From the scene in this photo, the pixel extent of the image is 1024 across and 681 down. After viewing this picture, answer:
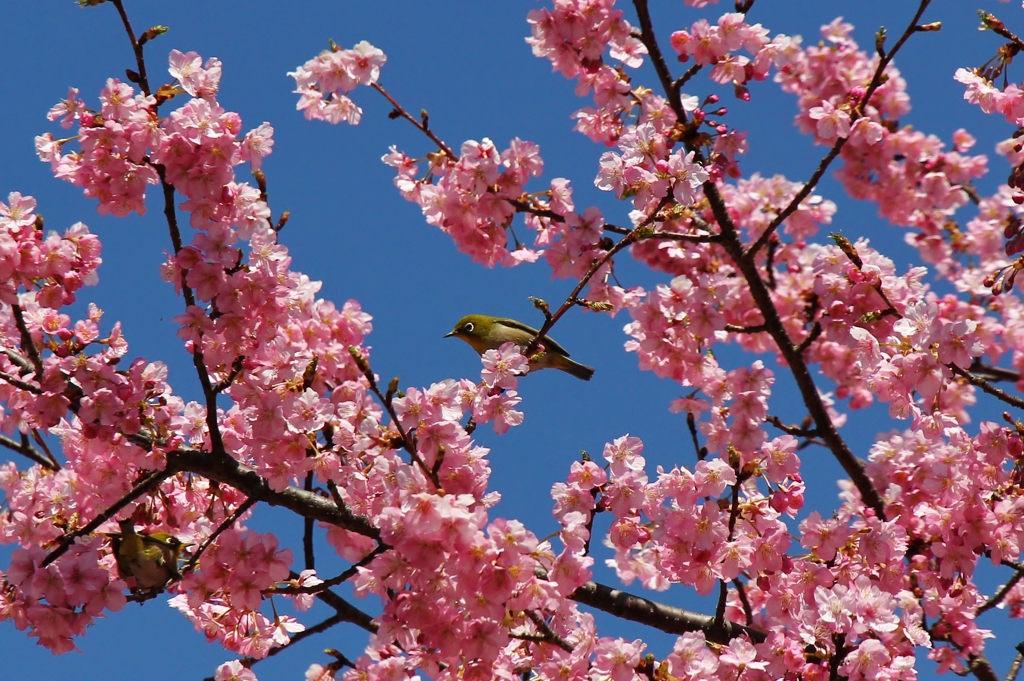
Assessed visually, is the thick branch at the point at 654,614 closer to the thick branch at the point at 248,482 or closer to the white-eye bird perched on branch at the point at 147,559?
the thick branch at the point at 248,482

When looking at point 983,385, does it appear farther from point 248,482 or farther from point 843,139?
point 248,482

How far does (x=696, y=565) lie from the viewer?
185 inches

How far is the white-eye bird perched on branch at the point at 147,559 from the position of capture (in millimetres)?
4355

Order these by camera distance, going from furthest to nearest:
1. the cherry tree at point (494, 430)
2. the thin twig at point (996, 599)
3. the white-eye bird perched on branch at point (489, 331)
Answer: the white-eye bird perched on branch at point (489, 331)
the thin twig at point (996, 599)
the cherry tree at point (494, 430)

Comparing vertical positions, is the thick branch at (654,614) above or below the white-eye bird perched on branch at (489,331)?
below

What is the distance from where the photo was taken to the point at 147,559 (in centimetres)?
434

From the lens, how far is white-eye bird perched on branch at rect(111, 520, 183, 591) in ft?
14.3

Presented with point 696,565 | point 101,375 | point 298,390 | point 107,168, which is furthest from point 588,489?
point 107,168

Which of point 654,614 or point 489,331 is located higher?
point 489,331

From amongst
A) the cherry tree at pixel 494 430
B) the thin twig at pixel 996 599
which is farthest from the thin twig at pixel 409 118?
the thin twig at pixel 996 599

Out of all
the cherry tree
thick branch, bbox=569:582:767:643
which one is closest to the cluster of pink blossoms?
the cherry tree

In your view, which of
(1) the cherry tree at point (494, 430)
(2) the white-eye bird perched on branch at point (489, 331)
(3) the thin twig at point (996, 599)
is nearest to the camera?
(1) the cherry tree at point (494, 430)

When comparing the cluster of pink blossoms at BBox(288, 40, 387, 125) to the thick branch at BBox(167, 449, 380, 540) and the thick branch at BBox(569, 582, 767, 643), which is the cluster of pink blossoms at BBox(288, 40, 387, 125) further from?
the thick branch at BBox(569, 582, 767, 643)

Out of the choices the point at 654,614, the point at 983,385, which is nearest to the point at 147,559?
the point at 654,614
